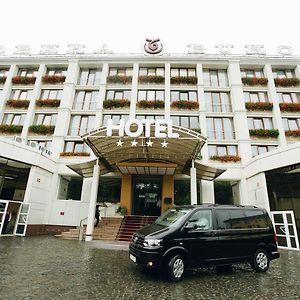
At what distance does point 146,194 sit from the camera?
69.5 feet

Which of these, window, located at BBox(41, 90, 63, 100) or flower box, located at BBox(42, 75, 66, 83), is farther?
flower box, located at BBox(42, 75, 66, 83)

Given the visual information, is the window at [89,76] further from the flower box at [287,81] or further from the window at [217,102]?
the flower box at [287,81]

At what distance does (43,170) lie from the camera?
18359 mm

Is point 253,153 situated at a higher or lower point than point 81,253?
higher

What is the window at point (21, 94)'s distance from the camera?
25.0 meters

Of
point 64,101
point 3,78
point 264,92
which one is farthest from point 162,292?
point 3,78

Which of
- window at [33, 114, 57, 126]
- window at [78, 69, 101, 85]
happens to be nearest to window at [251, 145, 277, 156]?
window at [78, 69, 101, 85]

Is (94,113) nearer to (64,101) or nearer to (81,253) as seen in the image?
(64,101)

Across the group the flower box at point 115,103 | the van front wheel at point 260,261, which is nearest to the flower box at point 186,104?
the flower box at point 115,103

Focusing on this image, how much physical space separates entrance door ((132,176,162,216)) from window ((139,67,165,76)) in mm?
12352

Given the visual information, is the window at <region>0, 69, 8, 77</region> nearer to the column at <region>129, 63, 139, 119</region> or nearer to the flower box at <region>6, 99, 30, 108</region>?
the flower box at <region>6, 99, 30, 108</region>

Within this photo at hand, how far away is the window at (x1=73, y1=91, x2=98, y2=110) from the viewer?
2431cm

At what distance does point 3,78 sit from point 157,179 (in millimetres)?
20925

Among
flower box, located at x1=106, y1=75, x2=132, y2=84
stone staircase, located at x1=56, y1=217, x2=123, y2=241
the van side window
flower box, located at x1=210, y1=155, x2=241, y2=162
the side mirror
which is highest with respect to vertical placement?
flower box, located at x1=106, y1=75, x2=132, y2=84
